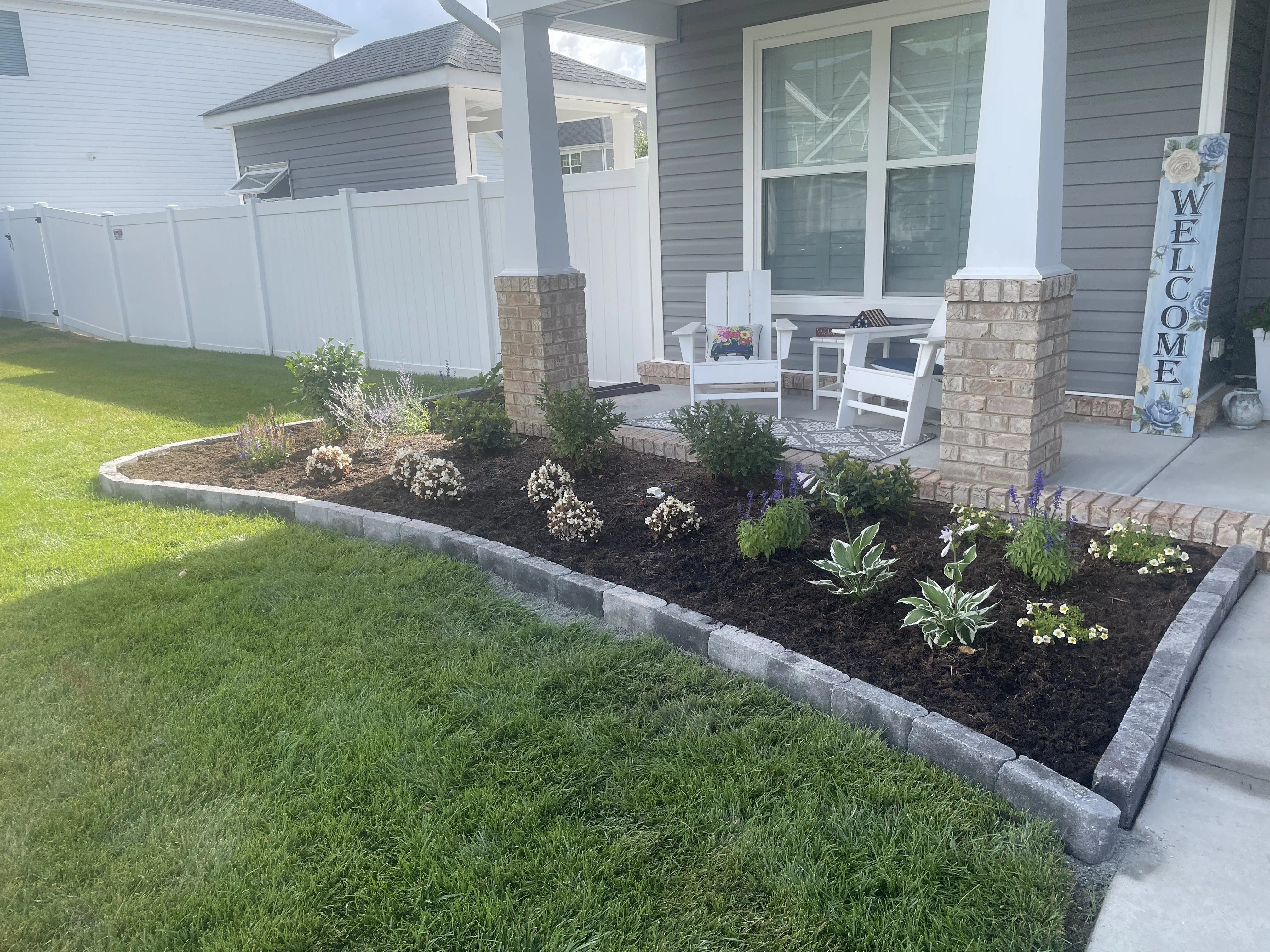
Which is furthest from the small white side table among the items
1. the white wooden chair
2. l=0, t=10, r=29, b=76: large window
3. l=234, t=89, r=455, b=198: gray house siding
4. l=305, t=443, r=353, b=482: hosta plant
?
l=0, t=10, r=29, b=76: large window

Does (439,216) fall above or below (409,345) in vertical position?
above

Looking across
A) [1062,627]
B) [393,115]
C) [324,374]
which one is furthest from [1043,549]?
[393,115]

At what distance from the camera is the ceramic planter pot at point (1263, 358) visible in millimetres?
4992

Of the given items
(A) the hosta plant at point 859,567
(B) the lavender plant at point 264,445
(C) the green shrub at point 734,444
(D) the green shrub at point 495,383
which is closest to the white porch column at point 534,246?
(D) the green shrub at point 495,383

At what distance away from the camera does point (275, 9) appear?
18.9 m

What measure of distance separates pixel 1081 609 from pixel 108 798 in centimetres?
300

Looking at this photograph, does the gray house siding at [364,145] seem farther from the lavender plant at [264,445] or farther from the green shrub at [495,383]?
the lavender plant at [264,445]

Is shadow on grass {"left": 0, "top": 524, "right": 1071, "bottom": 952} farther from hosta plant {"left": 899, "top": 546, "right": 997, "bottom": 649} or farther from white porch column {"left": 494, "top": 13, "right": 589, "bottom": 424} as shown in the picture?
white porch column {"left": 494, "top": 13, "right": 589, "bottom": 424}

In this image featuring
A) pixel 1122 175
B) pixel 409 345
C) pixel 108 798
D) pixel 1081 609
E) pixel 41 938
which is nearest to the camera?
pixel 41 938

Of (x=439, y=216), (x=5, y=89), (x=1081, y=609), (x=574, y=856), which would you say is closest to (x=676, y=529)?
(x=1081, y=609)

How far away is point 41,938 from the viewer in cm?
191

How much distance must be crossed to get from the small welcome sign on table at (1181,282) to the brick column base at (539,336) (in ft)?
10.9

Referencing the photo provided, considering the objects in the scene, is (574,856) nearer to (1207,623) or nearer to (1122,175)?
(1207,623)

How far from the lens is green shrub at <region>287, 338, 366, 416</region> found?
590cm
